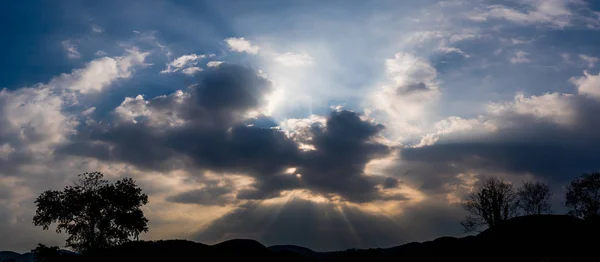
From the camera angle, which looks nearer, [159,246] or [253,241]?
[159,246]

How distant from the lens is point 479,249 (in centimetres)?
6156

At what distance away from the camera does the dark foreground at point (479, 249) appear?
51281mm

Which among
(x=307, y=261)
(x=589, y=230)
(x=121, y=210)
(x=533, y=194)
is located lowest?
(x=307, y=261)

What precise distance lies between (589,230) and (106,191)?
68.1 meters

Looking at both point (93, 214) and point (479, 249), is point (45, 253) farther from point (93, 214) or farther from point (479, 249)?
point (479, 249)

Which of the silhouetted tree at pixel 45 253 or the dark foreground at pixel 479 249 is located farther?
the silhouetted tree at pixel 45 253

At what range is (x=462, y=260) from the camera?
196 ft

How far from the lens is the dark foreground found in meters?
51.3

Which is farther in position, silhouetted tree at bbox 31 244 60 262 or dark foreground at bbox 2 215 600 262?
silhouetted tree at bbox 31 244 60 262

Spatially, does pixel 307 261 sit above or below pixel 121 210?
below

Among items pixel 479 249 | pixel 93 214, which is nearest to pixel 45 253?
pixel 93 214

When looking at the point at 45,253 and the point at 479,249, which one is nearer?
the point at 45,253

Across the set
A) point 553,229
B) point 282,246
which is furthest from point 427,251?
point 282,246

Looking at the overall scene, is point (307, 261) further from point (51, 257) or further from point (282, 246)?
point (282, 246)
